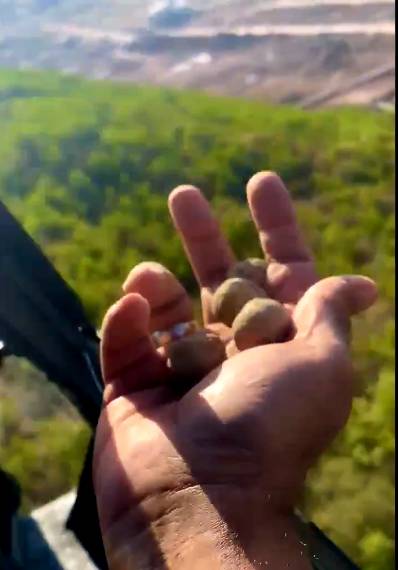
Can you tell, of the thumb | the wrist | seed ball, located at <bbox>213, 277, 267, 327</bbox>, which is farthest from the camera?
seed ball, located at <bbox>213, 277, 267, 327</bbox>

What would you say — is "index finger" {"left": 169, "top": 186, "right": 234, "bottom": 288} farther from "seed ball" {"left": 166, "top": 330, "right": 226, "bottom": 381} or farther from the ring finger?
"seed ball" {"left": 166, "top": 330, "right": 226, "bottom": 381}

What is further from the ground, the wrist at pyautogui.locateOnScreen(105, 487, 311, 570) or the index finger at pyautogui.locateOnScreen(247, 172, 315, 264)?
the index finger at pyautogui.locateOnScreen(247, 172, 315, 264)

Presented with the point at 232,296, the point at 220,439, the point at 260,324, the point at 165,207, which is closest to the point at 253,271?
the point at 232,296

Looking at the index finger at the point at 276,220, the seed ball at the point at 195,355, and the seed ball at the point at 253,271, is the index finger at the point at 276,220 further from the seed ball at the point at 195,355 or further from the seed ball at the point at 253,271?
the seed ball at the point at 195,355

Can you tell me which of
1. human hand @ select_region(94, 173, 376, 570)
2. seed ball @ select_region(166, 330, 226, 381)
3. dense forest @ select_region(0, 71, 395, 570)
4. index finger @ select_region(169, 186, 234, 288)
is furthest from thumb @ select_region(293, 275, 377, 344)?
dense forest @ select_region(0, 71, 395, 570)

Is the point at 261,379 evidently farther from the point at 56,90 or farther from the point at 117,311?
the point at 56,90

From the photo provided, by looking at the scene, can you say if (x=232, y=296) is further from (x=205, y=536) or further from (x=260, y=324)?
(x=205, y=536)
